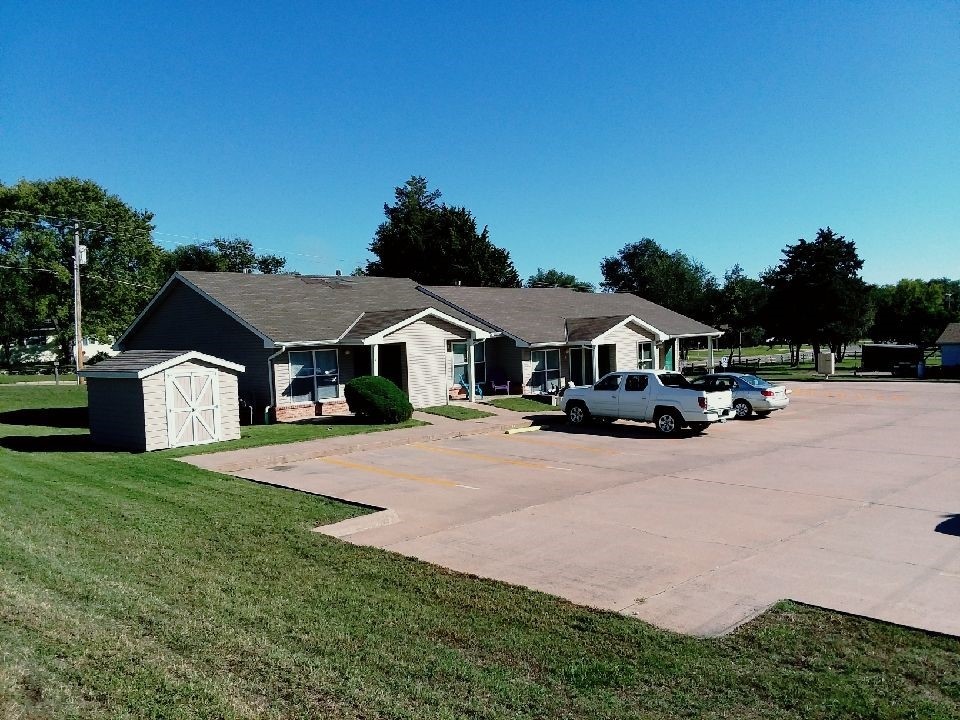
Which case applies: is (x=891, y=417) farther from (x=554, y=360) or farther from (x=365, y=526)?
(x=365, y=526)

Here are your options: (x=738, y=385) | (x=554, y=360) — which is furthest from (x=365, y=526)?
(x=554, y=360)

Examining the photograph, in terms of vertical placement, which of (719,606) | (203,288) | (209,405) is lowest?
(719,606)

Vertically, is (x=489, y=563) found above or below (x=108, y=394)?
below

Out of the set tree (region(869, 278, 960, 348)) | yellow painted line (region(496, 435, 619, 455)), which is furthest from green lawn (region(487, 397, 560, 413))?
tree (region(869, 278, 960, 348))

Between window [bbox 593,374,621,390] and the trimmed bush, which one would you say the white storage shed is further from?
window [bbox 593,374,621,390]

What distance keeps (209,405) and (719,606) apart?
1558 cm

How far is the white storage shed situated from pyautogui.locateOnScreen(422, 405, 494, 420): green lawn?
7.45 meters

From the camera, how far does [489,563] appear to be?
9234mm

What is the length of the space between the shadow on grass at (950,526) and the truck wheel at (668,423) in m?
10.2

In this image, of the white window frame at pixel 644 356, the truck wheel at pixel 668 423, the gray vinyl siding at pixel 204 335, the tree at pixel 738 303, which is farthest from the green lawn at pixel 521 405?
the tree at pixel 738 303

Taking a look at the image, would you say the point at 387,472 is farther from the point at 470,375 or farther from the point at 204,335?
the point at 204,335

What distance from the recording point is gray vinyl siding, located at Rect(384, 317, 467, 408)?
26.8m

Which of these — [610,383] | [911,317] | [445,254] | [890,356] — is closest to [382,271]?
[445,254]

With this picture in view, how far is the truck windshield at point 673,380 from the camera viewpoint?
21922mm
